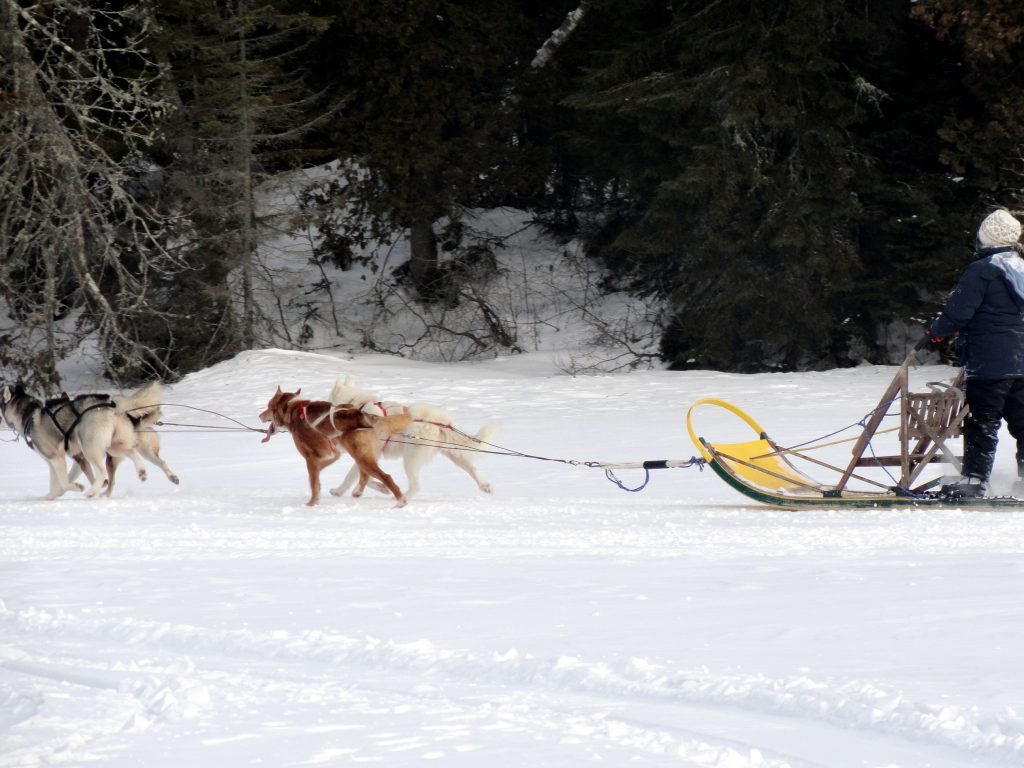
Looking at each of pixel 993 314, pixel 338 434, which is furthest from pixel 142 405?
pixel 993 314

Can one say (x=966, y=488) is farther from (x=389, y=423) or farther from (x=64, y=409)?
(x=64, y=409)

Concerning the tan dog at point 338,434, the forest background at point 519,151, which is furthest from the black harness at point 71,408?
the forest background at point 519,151

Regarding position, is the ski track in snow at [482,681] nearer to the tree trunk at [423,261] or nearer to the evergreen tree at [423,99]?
the evergreen tree at [423,99]

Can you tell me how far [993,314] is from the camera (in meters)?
6.98

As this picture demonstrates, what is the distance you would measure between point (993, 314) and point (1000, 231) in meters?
0.48

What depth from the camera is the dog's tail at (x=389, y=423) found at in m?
7.85

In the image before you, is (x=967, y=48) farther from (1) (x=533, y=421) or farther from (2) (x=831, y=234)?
(1) (x=533, y=421)

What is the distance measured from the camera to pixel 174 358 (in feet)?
63.8

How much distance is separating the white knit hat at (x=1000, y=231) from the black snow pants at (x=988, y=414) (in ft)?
2.57

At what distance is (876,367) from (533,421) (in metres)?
5.18

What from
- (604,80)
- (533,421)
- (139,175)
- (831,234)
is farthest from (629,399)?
(139,175)

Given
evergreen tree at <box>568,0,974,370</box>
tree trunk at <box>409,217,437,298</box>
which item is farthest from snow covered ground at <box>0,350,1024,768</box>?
tree trunk at <box>409,217,437,298</box>

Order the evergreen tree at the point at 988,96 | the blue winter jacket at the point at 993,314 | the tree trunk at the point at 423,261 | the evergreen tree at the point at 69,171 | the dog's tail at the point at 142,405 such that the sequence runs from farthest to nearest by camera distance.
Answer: the tree trunk at the point at 423,261 < the evergreen tree at the point at 988,96 < the evergreen tree at the point at 69,171 < the dog's tail at the point at 142,405 < the blue winter jacket at the point at 993,314

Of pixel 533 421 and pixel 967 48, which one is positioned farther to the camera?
pixel 967 48
